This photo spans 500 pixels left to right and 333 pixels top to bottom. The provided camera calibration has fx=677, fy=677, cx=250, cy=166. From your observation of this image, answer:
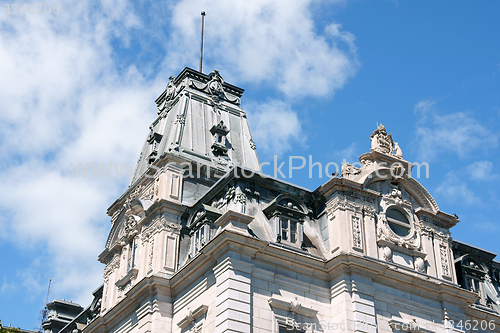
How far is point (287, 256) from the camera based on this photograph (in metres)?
37.7

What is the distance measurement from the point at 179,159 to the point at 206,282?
1155cm

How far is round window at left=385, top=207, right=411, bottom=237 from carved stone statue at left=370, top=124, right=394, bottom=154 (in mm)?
4165

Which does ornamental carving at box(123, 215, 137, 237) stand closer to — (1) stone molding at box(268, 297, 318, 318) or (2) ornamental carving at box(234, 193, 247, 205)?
(2) ornamental carving at box(234, 193, 247, 205)

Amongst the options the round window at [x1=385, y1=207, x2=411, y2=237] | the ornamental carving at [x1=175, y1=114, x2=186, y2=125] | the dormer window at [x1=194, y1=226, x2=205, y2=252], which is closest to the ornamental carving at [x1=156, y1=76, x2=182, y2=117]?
the ornamental carving at [x1=175, y1=114, x2=186, y2=125]

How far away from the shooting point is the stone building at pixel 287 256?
1435 inches

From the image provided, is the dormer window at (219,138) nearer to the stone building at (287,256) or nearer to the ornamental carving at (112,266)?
the stone building at (287,256)

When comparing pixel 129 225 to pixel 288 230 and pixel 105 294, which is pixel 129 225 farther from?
pixel 288 230

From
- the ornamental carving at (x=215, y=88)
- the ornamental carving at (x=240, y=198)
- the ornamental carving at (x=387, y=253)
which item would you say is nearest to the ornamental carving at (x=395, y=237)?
the ornamental carving at (x=387, y=253)

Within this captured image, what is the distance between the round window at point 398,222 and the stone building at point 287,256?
8 cm

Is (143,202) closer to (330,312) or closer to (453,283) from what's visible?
(330,312)

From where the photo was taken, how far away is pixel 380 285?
128 ft

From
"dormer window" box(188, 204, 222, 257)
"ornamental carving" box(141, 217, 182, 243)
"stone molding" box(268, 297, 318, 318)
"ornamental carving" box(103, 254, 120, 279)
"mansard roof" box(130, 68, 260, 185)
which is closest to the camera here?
"stone molding" box(268, 297, 318, 318)

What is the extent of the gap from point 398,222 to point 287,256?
875 centimetres

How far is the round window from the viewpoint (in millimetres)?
42156
